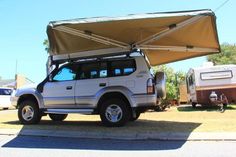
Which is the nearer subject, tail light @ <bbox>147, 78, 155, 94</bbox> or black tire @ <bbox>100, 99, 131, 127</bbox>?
tail light @ <bbox>147, 78, 155, 94</bbox>

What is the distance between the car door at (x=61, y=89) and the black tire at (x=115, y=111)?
1075 millimetres

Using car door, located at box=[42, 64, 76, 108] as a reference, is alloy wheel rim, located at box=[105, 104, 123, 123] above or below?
below

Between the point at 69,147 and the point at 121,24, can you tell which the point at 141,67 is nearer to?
the point at 121,24

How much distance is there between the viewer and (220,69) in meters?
19.8

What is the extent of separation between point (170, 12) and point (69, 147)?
418 centimetres

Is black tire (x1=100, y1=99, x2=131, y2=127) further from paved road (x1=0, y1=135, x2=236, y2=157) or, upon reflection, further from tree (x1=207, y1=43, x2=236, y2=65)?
tree (x1=207, y1=43, x2=236, y2=65)

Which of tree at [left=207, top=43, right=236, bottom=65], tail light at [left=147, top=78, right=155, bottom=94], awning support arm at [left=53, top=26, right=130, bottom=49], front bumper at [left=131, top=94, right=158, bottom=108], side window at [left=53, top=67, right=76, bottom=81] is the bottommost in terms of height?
front bumper at [left=131, top=94, right=158, bottom=108]

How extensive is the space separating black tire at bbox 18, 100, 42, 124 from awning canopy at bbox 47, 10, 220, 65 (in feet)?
5.60

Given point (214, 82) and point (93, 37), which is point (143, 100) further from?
point (214, 82)

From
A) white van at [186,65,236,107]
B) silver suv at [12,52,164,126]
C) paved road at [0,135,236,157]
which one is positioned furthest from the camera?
white van at [186,65,236,107]

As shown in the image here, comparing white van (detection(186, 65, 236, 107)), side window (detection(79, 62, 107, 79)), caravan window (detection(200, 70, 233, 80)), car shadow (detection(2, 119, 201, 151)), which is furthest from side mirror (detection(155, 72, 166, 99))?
caravan window (detection(200, 70, 233, 80))

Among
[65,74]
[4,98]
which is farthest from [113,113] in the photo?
[4,98]

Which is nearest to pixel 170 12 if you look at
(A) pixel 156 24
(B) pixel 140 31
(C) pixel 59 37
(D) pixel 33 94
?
(A) pixel 156 24

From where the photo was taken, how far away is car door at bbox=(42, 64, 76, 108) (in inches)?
442
